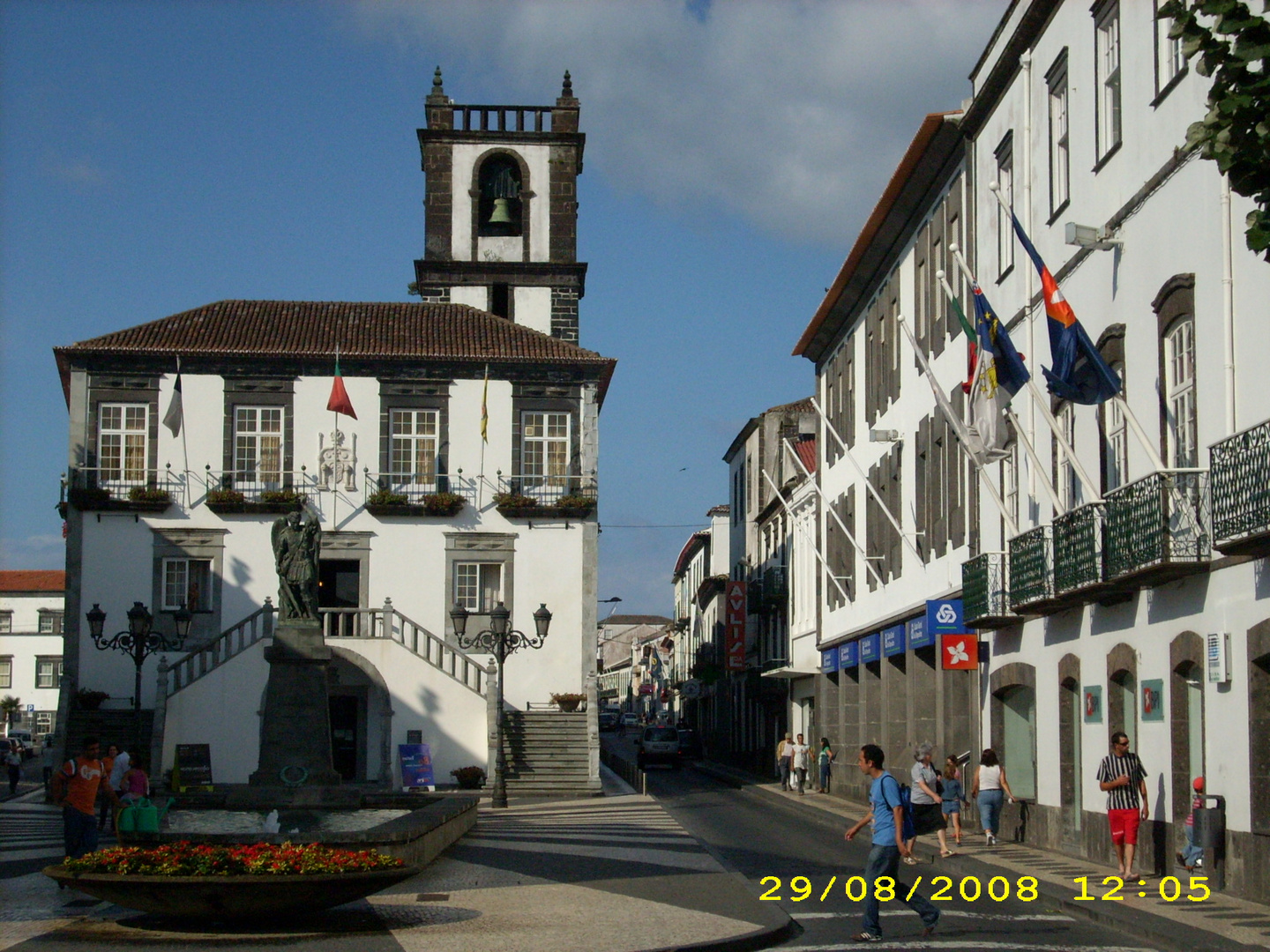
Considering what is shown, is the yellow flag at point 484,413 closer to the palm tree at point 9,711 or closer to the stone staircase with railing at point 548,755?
the stone staircase with railing at point 548,755

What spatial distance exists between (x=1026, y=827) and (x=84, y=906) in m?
14.0

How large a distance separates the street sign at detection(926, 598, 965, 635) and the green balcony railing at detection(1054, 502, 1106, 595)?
615 centimetres

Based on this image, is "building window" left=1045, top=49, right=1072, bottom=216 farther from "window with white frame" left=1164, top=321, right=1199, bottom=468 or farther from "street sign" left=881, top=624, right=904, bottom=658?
"street sign" left=881, top=624, right=904, bottom=658

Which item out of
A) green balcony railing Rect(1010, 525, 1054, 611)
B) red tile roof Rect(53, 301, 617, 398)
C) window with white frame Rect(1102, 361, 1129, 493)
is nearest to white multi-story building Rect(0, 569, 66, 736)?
red tile roof Rect(53, 301, 617, 398)

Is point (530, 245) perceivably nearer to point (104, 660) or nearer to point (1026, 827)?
point (104, 660)

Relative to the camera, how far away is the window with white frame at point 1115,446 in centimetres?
2014

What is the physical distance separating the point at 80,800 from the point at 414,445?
25.8 m

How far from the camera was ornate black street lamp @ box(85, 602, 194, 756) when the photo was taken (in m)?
33.1

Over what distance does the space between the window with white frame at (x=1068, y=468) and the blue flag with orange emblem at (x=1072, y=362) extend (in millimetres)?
4147

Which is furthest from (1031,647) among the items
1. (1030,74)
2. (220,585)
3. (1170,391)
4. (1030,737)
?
(220,585)

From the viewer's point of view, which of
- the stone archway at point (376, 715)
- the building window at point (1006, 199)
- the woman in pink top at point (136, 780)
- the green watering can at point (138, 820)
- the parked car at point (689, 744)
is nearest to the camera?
the green watering can at point (138, 820)

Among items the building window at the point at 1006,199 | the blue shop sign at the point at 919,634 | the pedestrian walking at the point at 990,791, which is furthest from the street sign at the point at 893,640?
the building window at the point at 1006,199

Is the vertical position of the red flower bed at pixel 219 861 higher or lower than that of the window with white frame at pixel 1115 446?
lower

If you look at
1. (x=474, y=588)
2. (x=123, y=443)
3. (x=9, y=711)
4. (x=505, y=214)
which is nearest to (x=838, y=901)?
(x=474, y=588)
